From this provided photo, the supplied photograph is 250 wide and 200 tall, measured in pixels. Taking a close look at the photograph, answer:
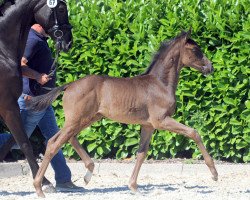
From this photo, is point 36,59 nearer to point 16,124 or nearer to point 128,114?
point 16,124

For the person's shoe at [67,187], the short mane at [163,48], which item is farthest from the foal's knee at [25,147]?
the short mane at [163,48]

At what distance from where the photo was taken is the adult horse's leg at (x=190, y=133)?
329 inches

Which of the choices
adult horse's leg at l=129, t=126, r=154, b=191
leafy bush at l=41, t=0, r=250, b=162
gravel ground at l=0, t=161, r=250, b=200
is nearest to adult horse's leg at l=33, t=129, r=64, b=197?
gravel ground at l=0, t=161, r=250, b=200

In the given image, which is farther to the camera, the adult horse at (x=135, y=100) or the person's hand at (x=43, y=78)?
the person's hand at (x=43, y=78)

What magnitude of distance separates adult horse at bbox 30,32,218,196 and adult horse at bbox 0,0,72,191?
25 cm

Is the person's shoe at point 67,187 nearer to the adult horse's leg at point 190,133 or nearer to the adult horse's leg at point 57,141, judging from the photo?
the adult horse's leg at point 57,141

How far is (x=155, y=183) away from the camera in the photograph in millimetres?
9953

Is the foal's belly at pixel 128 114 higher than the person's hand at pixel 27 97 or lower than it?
lower

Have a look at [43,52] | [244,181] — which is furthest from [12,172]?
[244,181]

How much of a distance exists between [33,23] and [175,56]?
1.53 meters

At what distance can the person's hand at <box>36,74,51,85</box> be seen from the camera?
8711 millimetres

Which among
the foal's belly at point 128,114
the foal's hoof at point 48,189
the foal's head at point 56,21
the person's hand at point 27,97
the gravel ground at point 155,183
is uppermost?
the foal's head at point 56,21

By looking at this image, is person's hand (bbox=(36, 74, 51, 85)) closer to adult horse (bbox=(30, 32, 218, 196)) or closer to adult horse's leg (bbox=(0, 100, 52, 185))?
adult horse (bbox=(30, 32, 218, 196))

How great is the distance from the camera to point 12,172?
35.0ft
